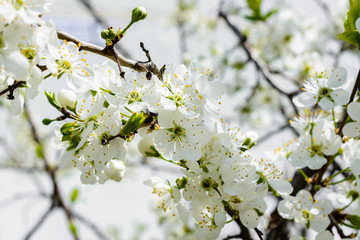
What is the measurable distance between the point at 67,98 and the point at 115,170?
27 centimetres

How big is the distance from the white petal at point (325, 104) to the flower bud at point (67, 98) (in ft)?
2.77

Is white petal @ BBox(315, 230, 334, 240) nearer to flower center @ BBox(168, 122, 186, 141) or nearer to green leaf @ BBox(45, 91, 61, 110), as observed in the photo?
flower center @ BBox(168, 122, 186, 141)

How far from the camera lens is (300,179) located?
165 cm

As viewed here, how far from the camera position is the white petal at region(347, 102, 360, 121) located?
1.25 m

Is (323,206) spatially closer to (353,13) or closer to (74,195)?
(353,13)

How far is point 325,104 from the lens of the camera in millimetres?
1370

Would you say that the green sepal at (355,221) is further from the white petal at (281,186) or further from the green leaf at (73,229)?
the green leaf at (73,229)

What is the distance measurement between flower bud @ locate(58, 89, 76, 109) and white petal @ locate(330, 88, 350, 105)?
88 cm

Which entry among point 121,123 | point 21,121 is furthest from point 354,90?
point 21,121

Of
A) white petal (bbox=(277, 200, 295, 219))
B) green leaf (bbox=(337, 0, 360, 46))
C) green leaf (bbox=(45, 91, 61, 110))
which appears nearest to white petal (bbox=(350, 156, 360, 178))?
white petal (bbox=(277, 200, 295, 219))

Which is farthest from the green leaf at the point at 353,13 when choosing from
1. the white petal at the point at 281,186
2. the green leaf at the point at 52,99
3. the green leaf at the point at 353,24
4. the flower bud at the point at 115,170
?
the green leaf at the point at 52,99

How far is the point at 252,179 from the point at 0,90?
79cm

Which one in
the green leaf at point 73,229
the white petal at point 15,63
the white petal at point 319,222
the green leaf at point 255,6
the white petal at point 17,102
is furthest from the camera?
the green leaf at point 255,6

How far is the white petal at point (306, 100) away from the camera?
1415mm
